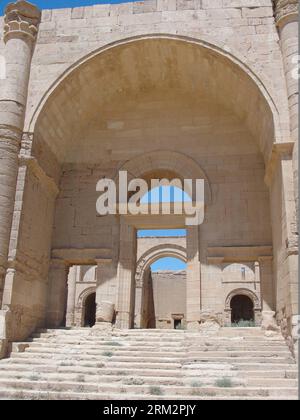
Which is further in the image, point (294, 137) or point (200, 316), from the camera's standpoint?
point (200, 316)

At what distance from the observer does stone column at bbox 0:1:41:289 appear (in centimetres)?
845

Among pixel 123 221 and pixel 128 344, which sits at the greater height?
pixel 123 221

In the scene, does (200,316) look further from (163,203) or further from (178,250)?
(178,250)

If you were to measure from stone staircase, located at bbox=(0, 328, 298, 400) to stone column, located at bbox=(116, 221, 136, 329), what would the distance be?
1.03 m

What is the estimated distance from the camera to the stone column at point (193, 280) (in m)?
9.58

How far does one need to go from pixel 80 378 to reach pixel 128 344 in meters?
1.66

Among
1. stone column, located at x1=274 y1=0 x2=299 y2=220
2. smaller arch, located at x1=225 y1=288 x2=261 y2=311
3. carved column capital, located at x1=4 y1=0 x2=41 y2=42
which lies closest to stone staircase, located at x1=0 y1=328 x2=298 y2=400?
stone column, located at x1=274 y1=0 x2=299 y2=220

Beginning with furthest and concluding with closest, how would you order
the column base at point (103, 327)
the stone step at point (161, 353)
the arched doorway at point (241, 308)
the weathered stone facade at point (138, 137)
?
the arched doorway at point (241, 308) → the column base at point (103, 327) → the weathered stone facade at point (138, 137) → the stone step at point (161, 353)

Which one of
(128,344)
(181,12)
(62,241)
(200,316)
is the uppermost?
(181,12)

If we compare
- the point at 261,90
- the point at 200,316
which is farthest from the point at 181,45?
the point at 200,316

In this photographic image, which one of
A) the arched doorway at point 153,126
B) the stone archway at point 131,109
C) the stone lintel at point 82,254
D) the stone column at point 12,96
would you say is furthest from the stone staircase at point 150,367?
the stone lintel at point 82,254

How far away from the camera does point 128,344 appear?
7.99 meters

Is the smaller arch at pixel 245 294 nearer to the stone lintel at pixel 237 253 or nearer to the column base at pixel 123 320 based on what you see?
the stone lintel at pixel 237 253

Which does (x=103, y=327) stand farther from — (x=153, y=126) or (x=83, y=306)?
(x=83, y=306)
